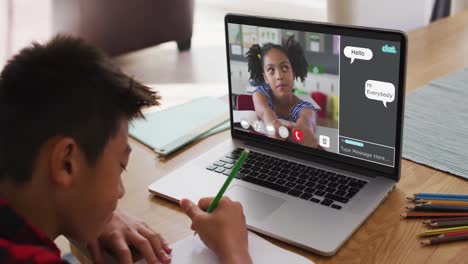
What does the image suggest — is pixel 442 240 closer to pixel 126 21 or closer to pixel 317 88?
pixel 317 88

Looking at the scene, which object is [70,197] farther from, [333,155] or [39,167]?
[333,155]

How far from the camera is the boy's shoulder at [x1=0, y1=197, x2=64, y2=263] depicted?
0.69 m

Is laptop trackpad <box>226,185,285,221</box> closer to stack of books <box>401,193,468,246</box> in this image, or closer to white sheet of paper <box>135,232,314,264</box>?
white sheet of paper <box>135,232,314,264</box>

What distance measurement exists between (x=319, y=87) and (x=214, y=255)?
0.35 meters

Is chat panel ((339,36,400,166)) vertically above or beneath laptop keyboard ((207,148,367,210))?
above

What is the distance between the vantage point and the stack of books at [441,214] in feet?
2.81

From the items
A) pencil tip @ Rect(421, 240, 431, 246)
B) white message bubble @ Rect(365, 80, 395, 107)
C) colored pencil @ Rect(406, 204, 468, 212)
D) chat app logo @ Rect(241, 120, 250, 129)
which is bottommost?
pencil tip @ Rect(421, 240, 431, 246)

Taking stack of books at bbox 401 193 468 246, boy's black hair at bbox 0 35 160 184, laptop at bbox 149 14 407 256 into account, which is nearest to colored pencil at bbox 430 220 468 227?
stack of books at bbox 401 193 468 246

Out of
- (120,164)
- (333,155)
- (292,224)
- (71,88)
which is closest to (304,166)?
(333,155)

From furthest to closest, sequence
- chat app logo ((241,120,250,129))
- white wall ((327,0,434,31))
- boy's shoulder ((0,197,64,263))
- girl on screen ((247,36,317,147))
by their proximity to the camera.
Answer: white wall ((327,0,434,31)), chat app logo ((241,120,250,129)), girl on screen ((247,36,317,147)), boy's shoulder ((0,197,64,263))

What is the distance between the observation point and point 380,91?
963 millimetres

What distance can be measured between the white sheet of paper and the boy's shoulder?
19 cm

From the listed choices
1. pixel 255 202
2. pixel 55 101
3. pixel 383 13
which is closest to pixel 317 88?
pixel 255 202

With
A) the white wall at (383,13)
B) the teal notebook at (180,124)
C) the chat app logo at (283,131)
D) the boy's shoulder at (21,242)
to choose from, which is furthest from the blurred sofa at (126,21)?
the boy's shoulder at (21,242)
